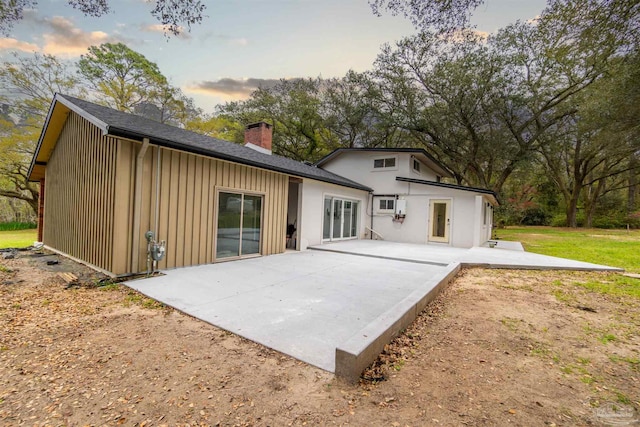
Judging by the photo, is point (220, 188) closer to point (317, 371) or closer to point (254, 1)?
point (254, 1)

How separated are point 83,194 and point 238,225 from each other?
11.3 ft

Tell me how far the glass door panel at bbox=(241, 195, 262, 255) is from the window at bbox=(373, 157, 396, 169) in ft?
25.9

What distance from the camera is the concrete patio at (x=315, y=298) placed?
285 centimetres

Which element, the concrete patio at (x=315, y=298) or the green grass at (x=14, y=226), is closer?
the concrete patio at (x=315, y=298)

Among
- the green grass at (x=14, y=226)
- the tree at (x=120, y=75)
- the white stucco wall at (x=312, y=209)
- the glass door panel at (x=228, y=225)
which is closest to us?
the glass door panel at (x=228, y=225)

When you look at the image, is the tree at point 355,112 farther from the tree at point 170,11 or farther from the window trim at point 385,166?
the tree at point 170,11

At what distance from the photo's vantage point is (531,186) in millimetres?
28531

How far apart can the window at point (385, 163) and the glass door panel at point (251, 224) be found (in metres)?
7.88

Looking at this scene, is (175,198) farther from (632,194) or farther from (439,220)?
(632,194)

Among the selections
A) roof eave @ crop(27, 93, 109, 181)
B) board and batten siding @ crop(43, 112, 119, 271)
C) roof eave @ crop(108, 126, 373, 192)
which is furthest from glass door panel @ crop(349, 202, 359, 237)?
roof eave @ crop(27, 93, 109, 181)

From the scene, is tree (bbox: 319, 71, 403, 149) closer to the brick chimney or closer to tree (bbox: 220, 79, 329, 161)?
tree (bbox: 220, 79, 329, 161)

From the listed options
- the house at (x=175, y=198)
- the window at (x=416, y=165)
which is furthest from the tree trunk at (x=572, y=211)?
the house at (x=175, y=198)

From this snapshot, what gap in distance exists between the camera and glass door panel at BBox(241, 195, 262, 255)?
25.0ft

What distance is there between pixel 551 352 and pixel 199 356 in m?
3.51
